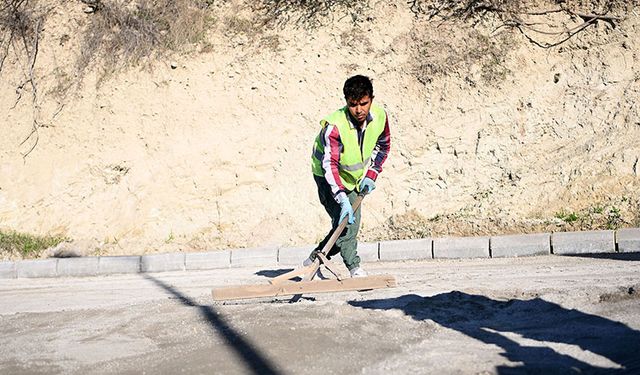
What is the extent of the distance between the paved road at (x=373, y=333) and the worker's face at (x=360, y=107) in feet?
5.21

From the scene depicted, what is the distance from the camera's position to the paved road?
204 inches

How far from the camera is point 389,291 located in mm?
8227

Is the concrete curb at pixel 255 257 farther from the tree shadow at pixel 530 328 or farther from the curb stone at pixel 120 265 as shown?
the tree shadow at pixel 530 328

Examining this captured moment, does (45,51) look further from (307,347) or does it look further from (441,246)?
(307,347)

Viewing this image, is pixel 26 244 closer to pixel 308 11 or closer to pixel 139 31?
pixel 139 31

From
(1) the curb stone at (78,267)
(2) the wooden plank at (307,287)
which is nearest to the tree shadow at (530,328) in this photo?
(2) the wooden plank at (307,287)

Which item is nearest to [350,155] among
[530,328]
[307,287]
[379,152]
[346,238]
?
[379,152]

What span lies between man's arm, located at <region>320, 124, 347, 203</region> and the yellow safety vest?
0.18 ft

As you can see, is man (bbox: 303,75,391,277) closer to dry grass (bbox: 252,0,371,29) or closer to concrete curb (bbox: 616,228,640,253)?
concrete curb (bbox: 616,228,640,253)

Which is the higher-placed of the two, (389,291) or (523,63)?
(523,63)

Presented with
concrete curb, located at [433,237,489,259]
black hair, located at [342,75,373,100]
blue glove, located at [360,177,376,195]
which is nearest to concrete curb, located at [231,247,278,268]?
concrete curb, located at [433,237,489,259]

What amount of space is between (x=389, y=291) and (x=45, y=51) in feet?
36.5

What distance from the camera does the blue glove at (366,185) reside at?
8.07m

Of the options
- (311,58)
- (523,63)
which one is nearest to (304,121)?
(311,58)
